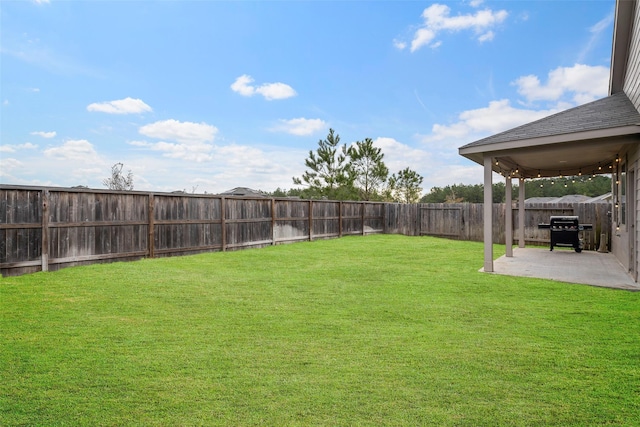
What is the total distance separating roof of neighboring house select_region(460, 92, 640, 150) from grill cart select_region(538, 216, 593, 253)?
3703 mm

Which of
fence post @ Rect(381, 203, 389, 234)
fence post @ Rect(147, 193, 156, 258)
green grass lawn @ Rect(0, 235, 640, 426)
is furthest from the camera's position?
fence post @ Rect(381, 203, 389, 234)

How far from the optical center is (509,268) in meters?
7.34

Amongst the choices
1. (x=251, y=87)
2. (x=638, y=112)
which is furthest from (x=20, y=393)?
(x=251, y=87)

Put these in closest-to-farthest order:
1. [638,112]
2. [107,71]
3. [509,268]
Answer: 1. [638,112]
2. [509,268]
3. [107,71]

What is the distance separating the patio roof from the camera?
5.82m

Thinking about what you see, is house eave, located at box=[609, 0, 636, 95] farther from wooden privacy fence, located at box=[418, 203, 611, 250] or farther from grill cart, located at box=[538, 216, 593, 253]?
wooden privacy fence, located at box=[418, 203, 611, 250]

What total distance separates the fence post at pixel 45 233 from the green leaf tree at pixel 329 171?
21.3 m

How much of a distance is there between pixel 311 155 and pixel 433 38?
573 inches

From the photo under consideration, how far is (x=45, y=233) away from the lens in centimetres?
671

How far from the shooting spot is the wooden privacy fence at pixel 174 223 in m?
6.56

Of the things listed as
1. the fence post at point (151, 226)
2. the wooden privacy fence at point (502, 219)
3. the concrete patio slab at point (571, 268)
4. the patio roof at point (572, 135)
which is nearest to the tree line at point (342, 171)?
the wooden privacy fence at point (502, 219)

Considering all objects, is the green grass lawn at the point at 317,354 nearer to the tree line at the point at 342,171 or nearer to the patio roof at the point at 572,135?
the patio roof at the point at 572,135

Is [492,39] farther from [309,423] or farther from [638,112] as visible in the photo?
[309,423]

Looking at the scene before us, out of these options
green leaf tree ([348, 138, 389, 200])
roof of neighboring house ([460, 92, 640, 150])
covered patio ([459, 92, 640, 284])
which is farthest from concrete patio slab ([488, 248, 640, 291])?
Answer: green leaf tree ([348, 138, 389, 200])
